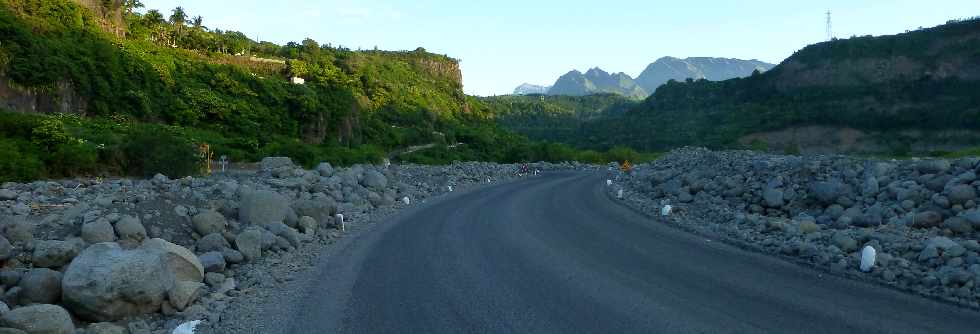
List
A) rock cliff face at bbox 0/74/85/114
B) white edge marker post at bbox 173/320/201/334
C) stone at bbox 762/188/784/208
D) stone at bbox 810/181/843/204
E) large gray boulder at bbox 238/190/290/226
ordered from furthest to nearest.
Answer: rock cliff face at bbox 0/74/85/114 → stone at bbox 762/188/784/208 → stone at bbox 810/181/843/204 → large gray boulder at bbox 238/190/290/226 → white edge marker post at bbox 173/320/201/334

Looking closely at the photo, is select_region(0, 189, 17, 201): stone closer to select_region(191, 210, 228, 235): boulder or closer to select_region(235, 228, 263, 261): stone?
select_region(191, 210, 228, 235): boulder

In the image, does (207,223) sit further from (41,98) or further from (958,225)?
(41,98)

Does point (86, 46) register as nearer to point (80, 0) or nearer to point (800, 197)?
point (80, 0)

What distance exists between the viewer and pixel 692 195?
19.2 meters

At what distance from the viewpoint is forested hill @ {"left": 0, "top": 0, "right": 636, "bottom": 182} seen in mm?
27516

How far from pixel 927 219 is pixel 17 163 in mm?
28993

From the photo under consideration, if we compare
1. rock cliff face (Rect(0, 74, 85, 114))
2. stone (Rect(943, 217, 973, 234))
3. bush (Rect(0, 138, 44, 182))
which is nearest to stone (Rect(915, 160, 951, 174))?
stone (Rect(943, 217, 973, 234))

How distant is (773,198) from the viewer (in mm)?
15422

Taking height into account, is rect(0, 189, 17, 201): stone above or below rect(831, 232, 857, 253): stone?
above

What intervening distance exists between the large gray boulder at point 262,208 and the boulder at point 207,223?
1.22 m

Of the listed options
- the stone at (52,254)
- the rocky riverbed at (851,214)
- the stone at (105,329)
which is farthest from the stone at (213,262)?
the rocky riverbed at (851,214)

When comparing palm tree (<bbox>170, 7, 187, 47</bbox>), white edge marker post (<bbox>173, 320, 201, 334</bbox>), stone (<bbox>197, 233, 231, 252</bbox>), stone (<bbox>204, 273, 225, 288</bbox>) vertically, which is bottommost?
stone (<bbox>204, 273, 225, 288</bbox>)

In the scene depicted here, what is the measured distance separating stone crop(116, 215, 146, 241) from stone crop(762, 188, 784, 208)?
47.6ft

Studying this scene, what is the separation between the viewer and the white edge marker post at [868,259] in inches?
337
